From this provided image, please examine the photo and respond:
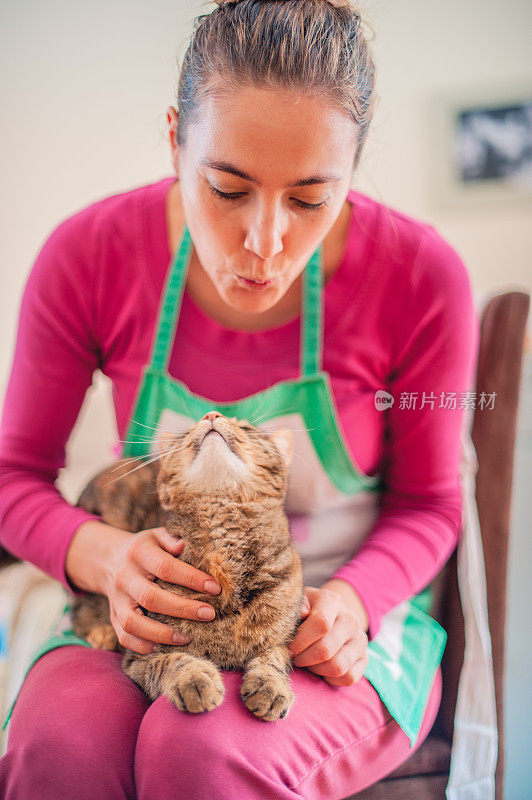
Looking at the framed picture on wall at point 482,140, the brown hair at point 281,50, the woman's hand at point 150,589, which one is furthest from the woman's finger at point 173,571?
the framed picture on wall at point 482,140

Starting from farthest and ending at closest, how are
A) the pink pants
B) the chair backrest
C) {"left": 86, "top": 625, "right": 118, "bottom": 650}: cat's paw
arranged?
the chair backrest < {"left": 86, "top": 625, "right": 118, "bottom": 650}: cat's paw < the pink pants

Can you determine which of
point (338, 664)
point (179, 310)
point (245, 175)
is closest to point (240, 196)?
point (245, 175)

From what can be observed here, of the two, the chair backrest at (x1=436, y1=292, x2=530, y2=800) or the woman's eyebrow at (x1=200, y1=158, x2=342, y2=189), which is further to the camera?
the chair backrest at (x1=436, y1=292, x2=530, y2=800)

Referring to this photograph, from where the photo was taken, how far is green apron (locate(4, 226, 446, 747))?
0.51 m

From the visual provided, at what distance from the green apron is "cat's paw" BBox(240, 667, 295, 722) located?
0.11m

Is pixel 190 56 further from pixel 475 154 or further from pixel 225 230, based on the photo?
pixel 475 154

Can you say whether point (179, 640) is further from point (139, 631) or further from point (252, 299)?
point (252, 299)

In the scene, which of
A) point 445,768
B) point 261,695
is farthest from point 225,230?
point 445,768

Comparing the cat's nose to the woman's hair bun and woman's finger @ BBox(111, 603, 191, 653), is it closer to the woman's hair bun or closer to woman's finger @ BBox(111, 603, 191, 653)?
woman's finger @ BBox(111, 603, 191, 653)

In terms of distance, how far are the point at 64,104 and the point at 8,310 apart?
0.21 metres

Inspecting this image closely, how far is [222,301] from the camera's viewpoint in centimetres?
54

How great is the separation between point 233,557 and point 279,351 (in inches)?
7.3

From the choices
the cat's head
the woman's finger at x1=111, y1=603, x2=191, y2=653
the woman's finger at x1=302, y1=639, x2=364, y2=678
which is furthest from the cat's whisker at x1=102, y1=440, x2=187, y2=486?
the woman's finger at x1=302, y1=639, x2=364, y2=678

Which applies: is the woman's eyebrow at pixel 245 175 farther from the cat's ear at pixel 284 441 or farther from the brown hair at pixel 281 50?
the cat's ear at pixel 284 441
